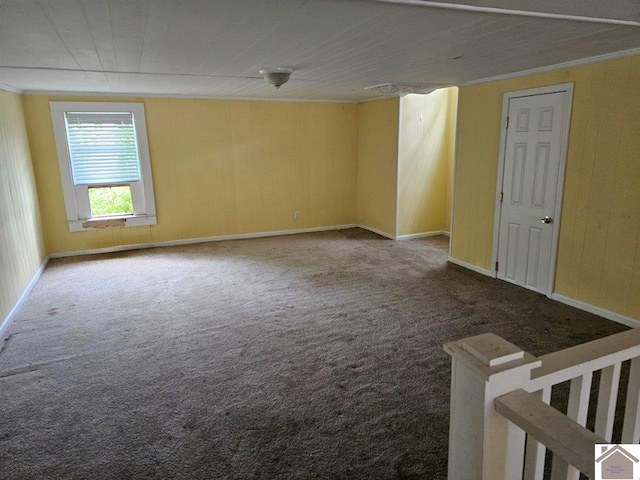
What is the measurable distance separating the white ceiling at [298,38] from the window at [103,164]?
3.59ft

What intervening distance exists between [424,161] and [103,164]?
15.3 ft

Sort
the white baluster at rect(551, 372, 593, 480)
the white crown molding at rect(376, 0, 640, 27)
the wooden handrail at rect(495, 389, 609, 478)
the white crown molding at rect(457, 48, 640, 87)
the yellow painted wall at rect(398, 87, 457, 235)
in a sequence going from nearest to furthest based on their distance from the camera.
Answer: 1. the wooden handrail at rect(495, 389, 609, 478)
2. the white baluster at rect(551, 372, 593, 480)
3. the white crown molding at rect(376, 0, 640, 27)
4. the white crown molding at rect(457, 48, 640, 87)
5. the yellow painted wall at rect(398, 87, 457, 235)

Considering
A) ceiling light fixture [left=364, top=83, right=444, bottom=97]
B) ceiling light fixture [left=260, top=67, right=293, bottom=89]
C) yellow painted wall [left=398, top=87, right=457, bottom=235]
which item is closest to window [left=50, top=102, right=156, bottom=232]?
ceiling light fixture [left=260, top=67, right=293, bottom=89]

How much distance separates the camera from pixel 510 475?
1052 millimetres

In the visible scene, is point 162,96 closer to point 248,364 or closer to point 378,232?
point 378,232

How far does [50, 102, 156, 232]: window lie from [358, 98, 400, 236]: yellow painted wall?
3434 mm

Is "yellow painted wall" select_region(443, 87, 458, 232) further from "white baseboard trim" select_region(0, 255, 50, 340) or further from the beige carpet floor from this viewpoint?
"white baseboard trim" select_region(0, 255, 50, 340)

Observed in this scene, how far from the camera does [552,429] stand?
0.90m

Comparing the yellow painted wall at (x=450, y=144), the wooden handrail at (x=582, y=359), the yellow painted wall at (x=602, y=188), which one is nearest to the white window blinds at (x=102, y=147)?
the yellow painted wall at (x=450, y=144)

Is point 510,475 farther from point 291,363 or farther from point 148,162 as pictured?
point 148,162

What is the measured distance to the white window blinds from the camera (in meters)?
5.60

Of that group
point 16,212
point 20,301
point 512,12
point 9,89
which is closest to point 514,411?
point 512,12

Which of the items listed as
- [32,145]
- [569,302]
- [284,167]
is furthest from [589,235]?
[32,145]

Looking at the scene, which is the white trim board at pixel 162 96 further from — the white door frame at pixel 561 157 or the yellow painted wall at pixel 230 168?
the white door frame at pixel 561 157
